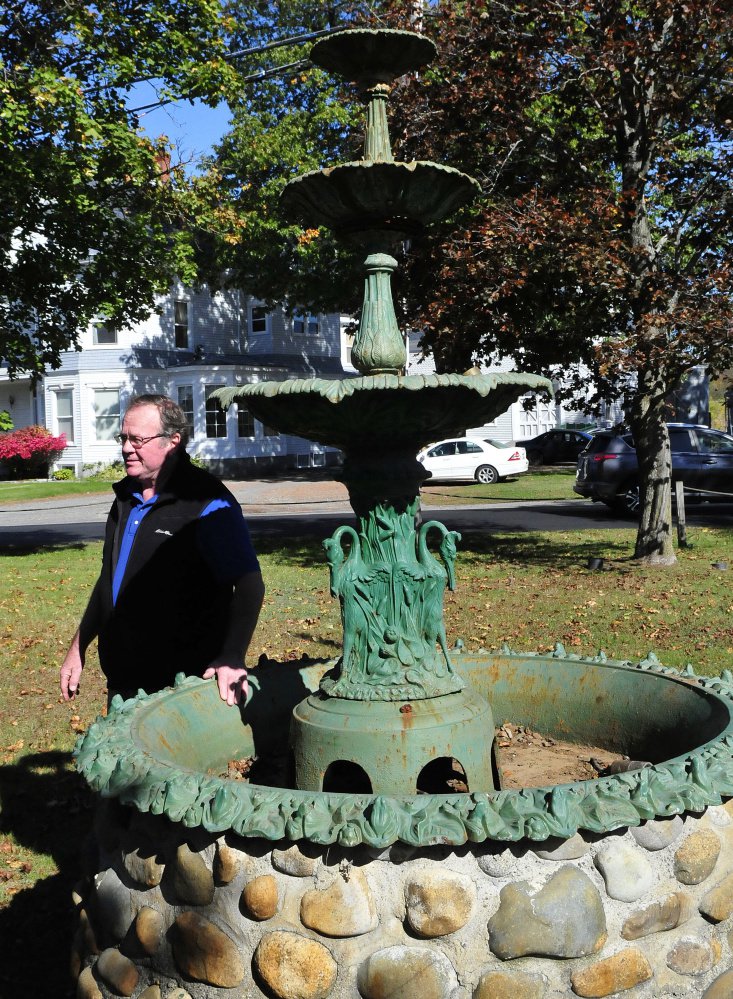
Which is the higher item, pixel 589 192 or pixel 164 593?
pixel 589 192

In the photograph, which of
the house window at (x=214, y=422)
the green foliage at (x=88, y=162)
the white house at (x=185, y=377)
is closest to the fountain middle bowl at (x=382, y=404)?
the green foliage at (x=88, y=162)

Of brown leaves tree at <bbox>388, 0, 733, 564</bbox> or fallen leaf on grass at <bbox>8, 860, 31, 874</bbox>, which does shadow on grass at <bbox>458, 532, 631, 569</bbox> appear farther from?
fallen leaf on grass at <bbox>8, 860, 31, 874</bbox>

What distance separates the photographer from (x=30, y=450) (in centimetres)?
3416

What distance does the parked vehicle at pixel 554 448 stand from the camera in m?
38.4

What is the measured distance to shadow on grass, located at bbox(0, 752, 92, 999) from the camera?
12.6 feet

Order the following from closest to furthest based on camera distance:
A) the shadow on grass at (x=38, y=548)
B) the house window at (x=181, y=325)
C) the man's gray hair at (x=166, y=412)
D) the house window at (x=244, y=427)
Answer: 1. the man's gray hair at (x=166, y=412)
2. the shadow on grass at (x=38, y=548)
3. the house window at (x=244, y=427)
4. the house window at (x=181, y=325)

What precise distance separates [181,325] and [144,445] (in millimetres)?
34517

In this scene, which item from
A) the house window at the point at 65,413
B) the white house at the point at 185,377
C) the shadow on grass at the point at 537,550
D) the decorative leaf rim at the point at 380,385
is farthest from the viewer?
the house window at the point at 65,413

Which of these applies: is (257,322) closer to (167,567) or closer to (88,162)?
(88,162)

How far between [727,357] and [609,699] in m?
7.58

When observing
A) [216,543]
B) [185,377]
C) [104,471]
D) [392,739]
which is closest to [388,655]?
[392,739]

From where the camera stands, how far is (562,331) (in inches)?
492

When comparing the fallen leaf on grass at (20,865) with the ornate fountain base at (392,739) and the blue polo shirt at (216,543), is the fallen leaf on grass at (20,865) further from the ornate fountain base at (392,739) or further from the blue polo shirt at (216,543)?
the ornate fountain base at (392,739)

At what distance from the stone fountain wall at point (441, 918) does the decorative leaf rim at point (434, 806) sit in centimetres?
7
